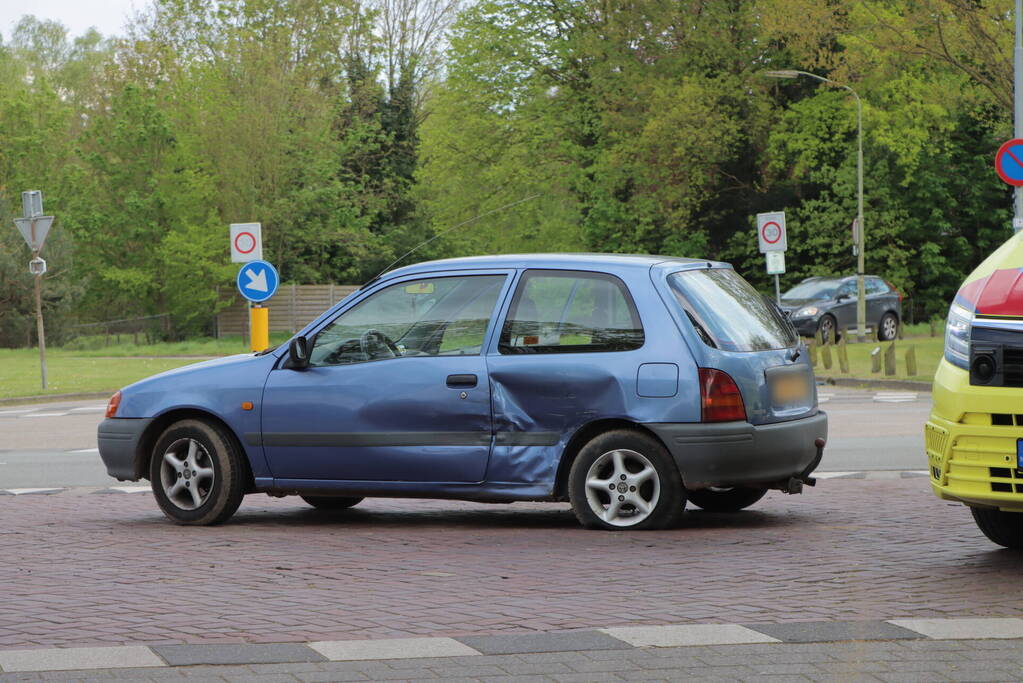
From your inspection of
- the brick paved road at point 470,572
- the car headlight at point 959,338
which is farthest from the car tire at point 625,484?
the car headlight at point 959,338

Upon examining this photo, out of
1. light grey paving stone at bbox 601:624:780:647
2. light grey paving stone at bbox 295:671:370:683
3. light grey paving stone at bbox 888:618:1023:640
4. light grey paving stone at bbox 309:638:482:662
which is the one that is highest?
light grey paving stone at bbox 295:671:370:683

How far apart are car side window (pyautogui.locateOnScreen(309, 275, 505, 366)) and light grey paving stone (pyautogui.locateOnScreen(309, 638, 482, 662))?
3.31 meters

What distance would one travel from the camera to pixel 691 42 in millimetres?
48156

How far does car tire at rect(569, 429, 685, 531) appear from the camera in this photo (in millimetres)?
8422

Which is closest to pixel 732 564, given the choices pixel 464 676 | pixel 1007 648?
pixel 1007 648

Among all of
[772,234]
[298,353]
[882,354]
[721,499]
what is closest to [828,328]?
[882,354]

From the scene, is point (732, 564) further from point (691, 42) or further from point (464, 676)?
point (691, 42)

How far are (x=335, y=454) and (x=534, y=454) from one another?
1186 mm

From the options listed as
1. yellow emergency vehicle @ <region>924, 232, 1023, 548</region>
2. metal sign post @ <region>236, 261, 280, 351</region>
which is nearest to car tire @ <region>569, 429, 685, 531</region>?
yellow emergency vehicle @ <region>924, 232, 1023, 548</region>

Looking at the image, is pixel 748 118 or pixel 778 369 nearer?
pixel 778 369

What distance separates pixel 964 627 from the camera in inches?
232

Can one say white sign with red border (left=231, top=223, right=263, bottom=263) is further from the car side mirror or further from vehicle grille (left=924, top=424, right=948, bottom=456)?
vehicle grille (left=924, top=424, right=948, bottom=456)

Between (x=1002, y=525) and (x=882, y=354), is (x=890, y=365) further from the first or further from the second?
(x=1002, y=525)

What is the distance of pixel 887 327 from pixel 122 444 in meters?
30.5
